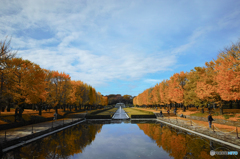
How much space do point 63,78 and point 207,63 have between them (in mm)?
41545

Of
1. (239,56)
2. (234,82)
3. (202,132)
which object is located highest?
(239,56)

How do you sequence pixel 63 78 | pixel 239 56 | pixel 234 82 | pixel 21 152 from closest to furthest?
pixel 21 152 < pixel 234 82 < pixel 239 56 < pixel 63 78

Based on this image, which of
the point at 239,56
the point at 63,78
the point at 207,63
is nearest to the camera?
the point at 239,56

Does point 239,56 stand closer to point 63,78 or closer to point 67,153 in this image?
point 67,153

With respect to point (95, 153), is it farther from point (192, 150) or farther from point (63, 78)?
point (63, 78)

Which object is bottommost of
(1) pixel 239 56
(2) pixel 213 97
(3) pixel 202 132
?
(3) pixel 202 132

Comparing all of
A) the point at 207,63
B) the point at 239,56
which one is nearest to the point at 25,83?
the point at 239,56

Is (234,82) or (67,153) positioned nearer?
(67,153)

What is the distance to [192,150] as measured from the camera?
12703 millimetres

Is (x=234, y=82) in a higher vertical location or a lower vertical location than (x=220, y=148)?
higher

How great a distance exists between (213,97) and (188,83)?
11648 mm

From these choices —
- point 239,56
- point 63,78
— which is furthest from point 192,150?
point 63,78

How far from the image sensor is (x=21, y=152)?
1232cm

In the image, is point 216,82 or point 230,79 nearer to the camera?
point 230,79
